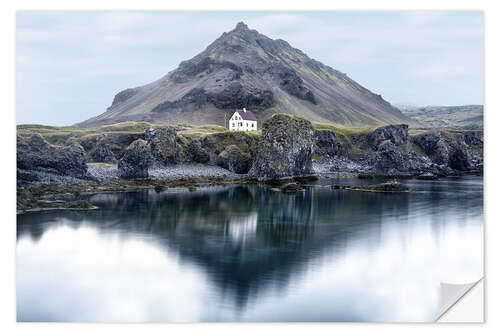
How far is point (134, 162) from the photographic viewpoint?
42.2 metres

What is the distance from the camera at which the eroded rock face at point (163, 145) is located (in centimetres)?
5022

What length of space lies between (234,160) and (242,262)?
35.2 m

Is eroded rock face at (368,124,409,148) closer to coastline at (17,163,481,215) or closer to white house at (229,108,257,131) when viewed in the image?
coastline at (17,163,481,215)

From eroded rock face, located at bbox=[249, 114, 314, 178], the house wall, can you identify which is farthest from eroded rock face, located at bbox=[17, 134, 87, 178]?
the house wall

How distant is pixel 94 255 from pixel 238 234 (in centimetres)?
685

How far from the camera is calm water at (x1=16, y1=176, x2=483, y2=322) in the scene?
41.4 feet

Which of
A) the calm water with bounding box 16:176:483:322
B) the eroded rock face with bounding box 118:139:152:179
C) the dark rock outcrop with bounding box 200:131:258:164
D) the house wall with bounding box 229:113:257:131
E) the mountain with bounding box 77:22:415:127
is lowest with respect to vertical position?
the calm water with bounding box 16:176:483:322

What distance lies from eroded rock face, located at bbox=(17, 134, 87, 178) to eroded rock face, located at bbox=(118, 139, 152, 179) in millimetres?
4557

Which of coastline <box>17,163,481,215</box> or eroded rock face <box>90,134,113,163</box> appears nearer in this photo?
coastline <box>17,163,481,215</box>

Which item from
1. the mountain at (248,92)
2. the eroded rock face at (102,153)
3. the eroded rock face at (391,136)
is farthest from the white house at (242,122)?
the mountain at (248,92)

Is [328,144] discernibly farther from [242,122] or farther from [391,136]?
[242,122]
